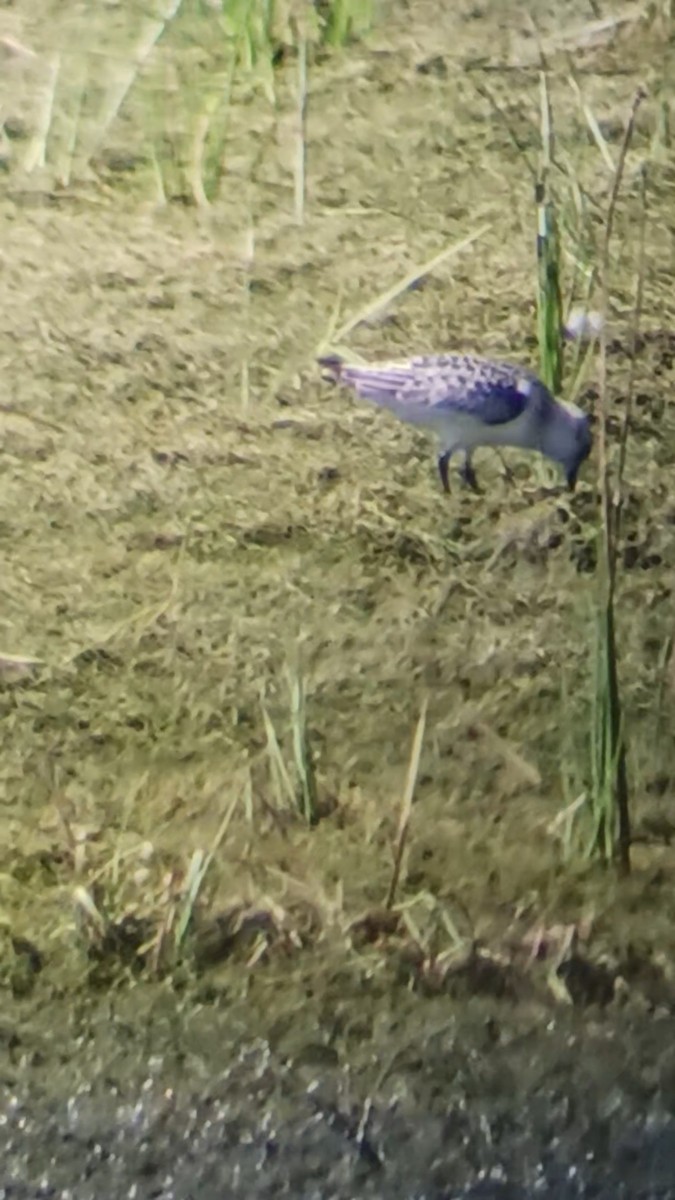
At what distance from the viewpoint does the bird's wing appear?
1102 mm

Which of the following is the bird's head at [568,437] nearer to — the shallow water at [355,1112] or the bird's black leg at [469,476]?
the bird's black leg at [469,476]

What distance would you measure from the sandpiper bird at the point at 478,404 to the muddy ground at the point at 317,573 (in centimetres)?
4

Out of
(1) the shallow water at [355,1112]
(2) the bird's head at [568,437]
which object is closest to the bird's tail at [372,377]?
(2) the bird's head at [568,437]

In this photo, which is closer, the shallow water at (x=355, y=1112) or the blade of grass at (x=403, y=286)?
the shallow water at (x=355, y=1112)

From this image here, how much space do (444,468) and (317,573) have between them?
0.12 meters

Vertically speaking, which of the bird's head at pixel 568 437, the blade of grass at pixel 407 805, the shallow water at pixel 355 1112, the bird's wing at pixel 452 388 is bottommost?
the shallow water at pixel 355 1112

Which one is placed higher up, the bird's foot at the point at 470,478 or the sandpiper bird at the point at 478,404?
the sandpiper bird at the point at 478,404

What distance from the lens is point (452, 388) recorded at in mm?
1106

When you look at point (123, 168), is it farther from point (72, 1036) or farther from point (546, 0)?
point (72, 1036)

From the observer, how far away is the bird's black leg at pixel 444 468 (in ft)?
3.81

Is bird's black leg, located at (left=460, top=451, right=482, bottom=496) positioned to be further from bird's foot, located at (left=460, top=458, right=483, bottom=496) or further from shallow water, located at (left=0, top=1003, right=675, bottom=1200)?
shallow water, located at (left=0, top=1003, right=675, bottom=1200)

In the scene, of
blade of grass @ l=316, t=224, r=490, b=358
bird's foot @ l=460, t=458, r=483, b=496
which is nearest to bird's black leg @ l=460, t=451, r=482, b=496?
bird's foot @ l=460, t=458, r=483, b=496

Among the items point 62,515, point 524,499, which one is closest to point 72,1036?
point 62,515

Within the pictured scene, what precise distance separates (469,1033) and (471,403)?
42 cm
